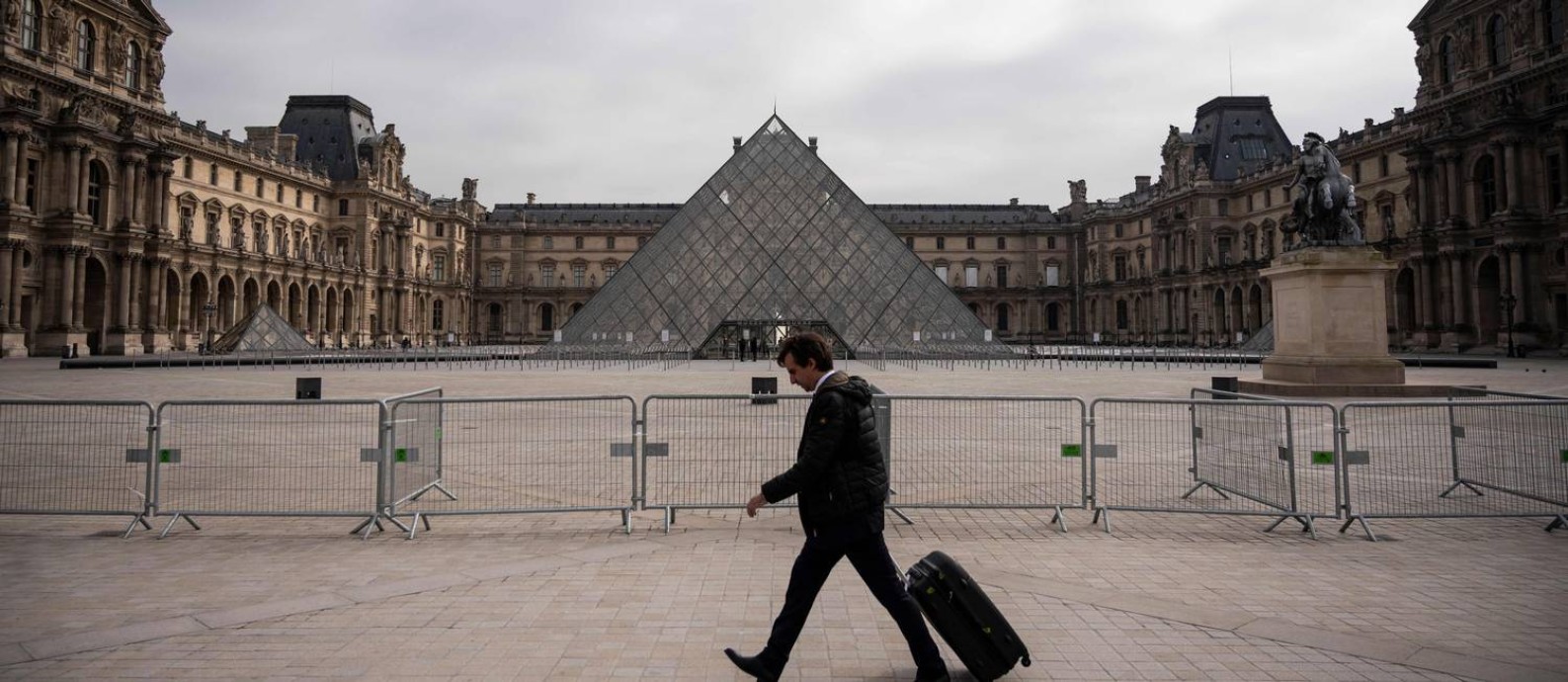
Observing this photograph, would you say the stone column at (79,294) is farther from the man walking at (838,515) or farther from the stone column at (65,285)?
the man walking at (838,515)

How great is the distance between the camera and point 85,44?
34375 mm

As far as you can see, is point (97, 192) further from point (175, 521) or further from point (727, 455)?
point (727, 455)

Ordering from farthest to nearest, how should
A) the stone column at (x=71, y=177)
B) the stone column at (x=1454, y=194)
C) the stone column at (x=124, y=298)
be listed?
the stone column at (x=124, y=298), the stone column at (x=1454, y=194), the stone column at (x=71, y=177)

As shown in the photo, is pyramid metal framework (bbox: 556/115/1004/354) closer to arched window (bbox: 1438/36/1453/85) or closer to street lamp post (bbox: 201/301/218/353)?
street lamp post (bbox: 201/301/218/353)

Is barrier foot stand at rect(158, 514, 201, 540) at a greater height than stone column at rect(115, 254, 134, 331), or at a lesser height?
lesser

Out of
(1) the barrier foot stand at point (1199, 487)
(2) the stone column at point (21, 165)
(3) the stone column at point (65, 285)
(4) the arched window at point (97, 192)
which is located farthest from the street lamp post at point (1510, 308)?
(4) the arched window at point (97, 192)

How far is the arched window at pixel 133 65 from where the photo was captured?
120 feet

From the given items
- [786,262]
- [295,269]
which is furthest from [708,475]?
[295,269]

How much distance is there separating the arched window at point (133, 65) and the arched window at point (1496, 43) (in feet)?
190

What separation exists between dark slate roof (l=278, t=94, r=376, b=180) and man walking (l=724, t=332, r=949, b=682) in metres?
60.1

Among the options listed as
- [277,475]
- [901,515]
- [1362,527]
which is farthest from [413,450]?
[1362,527]

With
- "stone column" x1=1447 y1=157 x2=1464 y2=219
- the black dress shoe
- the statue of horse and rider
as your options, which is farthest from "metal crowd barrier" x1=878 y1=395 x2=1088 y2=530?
"stone column" x1=1447 y1=157 x2=1464 y2=219

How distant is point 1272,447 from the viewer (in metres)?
5.97

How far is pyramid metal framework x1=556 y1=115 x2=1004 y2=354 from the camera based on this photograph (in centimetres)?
3022
